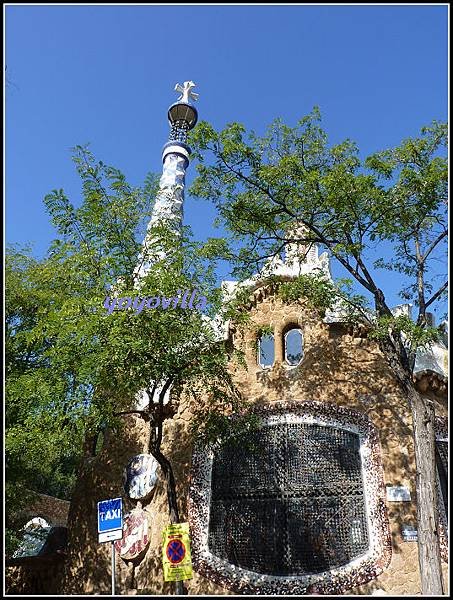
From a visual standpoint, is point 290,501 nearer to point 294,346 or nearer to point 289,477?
point 289,477

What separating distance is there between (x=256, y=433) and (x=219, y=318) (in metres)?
2.35

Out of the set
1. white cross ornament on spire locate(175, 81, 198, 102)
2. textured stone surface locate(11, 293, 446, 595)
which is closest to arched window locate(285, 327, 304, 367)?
textured stone surface locate(11, 293, 446, 595)

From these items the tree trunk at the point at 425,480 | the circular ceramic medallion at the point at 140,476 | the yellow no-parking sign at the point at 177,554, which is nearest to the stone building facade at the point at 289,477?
the circular ceramic medallion at the point at 140,476

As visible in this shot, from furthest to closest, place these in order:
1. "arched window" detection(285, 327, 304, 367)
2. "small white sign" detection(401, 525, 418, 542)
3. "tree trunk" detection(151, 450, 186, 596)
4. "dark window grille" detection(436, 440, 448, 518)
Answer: "arched window" detection(285, 327, 304, 367), "dark window grille" detection(436, 440, 448, 518), "small white sign" detection(401, 525, 418, 542), "tree trunk" detection(151, 450, 186, 596)

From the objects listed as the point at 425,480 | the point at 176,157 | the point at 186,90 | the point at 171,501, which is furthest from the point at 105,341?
the point at 186,90

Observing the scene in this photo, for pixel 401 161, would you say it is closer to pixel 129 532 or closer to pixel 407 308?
pixel 407 308

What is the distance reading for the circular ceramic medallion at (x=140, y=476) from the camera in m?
9.67

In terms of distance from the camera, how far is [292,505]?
8.78 meters

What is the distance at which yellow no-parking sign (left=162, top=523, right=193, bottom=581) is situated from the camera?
7.05 meters

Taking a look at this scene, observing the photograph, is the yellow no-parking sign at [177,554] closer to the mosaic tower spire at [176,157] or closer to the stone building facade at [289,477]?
the stone building facade at [289,477]

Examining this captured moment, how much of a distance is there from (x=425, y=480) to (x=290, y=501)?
8.74 feet

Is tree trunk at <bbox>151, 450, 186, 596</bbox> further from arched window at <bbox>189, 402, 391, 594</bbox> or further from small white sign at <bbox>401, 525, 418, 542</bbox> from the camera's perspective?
small white sign at <bbox>401, 525, 418, 542</bbox>

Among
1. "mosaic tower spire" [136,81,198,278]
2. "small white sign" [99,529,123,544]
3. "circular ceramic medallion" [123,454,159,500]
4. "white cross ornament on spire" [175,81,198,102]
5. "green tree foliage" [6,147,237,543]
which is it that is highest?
"white cross ornament on spire" [175,81,198,102]

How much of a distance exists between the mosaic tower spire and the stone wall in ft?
17.9
